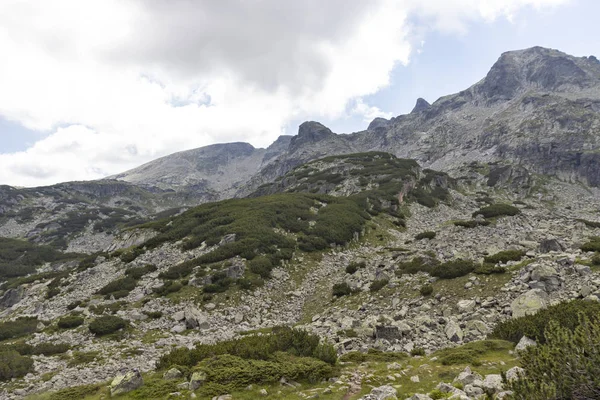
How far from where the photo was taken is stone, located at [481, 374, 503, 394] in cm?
811

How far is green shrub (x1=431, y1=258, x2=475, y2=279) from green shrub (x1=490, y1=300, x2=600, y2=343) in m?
6.93

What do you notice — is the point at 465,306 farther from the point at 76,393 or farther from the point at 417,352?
the point at 76,393

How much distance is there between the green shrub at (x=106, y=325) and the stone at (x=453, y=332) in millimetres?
19425

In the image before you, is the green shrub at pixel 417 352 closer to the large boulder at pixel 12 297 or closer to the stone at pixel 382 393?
the stone at pixel 382 393

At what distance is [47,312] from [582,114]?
167 m

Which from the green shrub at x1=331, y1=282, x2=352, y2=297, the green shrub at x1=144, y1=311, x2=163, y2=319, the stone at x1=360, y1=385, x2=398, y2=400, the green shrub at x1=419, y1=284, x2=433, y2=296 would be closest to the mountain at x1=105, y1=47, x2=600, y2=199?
the green shrub at x1=331, y1=282, x2=352, y2=297

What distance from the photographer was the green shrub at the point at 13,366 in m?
14.3

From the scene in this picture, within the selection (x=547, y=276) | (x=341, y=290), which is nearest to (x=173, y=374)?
(x=341, y=290)

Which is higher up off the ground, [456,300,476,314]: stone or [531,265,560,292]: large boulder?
[531,265,560,292]: large boulder

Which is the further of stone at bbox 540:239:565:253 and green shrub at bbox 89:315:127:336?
stone at bbox 540:239:565:253

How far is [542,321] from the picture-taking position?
38.3ft

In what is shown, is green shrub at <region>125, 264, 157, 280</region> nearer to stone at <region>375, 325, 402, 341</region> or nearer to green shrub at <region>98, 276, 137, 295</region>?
green shrub at <region>98, 276, 137, 295</region>

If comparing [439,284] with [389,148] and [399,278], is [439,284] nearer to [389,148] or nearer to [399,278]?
[399,278]

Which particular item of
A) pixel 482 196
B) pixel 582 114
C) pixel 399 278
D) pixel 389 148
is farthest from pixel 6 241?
pixel 582 114
